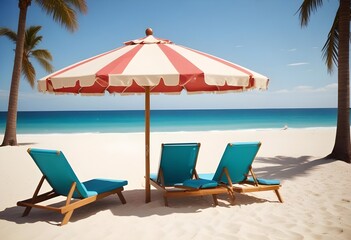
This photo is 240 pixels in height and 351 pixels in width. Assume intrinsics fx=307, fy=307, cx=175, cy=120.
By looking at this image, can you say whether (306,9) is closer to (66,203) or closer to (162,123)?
(66,203)

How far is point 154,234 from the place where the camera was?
3.52 meters

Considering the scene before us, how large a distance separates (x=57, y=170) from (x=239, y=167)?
2619 millimetres

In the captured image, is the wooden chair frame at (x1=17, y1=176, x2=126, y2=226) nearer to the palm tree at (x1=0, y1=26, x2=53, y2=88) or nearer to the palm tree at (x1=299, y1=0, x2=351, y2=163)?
the palm tree at (x1=299, y1=0, x2=351, y2=163)

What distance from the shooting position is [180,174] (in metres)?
5.00

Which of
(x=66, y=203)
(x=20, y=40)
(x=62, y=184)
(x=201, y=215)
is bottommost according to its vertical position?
(x=201, y=215)

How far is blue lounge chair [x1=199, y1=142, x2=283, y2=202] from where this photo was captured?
14.8 feet

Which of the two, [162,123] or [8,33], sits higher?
[8,33]

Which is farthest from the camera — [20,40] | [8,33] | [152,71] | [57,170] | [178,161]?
[8,33]

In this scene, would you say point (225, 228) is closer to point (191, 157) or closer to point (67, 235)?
point (191, 157)

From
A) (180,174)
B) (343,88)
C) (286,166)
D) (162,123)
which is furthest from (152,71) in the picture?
(162,123)

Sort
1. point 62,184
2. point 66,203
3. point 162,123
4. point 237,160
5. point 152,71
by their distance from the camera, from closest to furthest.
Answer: point 152,71
point 66,203
point 62,184
point 237,160
point 162,123

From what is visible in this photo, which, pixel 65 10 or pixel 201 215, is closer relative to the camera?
pixel 201 215

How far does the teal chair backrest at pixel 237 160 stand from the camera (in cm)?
448

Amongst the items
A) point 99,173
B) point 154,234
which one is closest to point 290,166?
point 99,173
